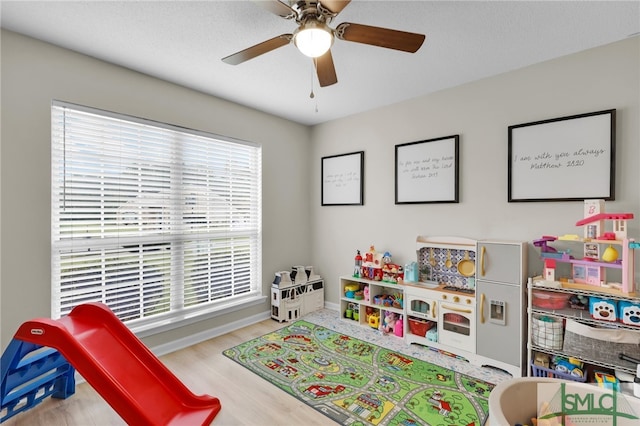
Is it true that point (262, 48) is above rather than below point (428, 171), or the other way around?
above

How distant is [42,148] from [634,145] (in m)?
4.30

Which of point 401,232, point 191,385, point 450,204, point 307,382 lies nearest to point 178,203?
point 191,385

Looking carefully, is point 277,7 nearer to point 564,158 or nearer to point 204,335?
point 564,158

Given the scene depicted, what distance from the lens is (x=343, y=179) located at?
396cm

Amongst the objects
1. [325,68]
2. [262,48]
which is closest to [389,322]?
[325,68]

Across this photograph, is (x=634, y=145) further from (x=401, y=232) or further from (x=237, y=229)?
(x=237, y=229)

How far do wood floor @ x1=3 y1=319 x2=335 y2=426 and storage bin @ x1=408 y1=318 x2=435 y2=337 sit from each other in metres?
1.42

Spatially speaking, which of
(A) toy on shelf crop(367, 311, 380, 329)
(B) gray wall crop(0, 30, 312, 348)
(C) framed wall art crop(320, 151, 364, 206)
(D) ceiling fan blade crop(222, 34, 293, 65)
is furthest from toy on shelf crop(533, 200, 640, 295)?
(B) gray wall crop(0, 30, 312, 348)

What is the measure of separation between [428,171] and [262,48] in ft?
7.00

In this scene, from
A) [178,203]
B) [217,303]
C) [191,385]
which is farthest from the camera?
[217,303]

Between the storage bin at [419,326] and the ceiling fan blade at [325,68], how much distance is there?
2387 millimetres

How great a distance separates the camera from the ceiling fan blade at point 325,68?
182 centimetres

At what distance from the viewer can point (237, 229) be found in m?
3.53

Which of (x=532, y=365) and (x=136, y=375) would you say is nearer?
(x=136, y=375)
